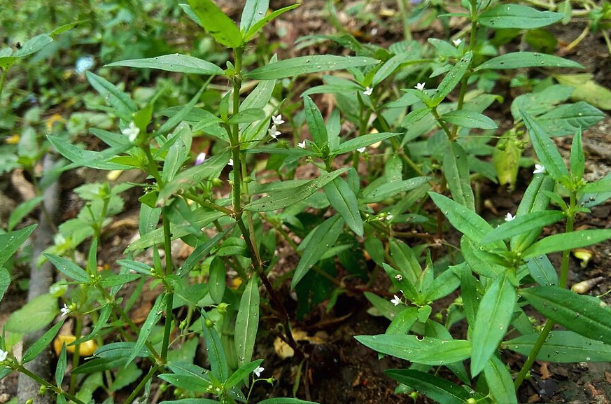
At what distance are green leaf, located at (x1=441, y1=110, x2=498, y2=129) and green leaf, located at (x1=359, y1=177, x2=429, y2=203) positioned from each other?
0.79 feet

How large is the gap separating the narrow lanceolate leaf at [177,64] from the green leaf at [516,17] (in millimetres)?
1052

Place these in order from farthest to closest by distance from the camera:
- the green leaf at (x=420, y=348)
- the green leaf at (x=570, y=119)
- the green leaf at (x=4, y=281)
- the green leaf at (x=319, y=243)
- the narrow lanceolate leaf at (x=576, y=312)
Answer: the green leaf at (x=570, y=119) → the green leaf at (x=319, y=243) → the green leaf at (x=4, y=281) → the green leaf at (x=420, y=348) → the narrow lanceolate leaf at (x=576, y=312)

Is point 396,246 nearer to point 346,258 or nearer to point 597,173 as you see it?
point 346,258

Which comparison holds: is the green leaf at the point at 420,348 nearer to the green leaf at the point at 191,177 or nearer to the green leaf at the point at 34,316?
the green leaf at the point at 191,177

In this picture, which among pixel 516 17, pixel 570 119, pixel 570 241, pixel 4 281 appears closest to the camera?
pixel 570 241

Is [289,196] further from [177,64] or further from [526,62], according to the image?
[526,62]

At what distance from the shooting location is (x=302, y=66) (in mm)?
1504

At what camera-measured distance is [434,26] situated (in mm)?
3645

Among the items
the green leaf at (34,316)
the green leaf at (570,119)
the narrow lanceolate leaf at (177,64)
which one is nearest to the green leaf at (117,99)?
the narrow lanceolate leaf at (177,64)

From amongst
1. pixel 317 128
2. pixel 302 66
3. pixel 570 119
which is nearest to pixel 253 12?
pixel 302 66

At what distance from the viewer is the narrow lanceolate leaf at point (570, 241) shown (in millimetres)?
A: 1137

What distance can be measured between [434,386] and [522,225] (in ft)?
1.91

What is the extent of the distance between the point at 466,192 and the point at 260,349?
46.9 inches

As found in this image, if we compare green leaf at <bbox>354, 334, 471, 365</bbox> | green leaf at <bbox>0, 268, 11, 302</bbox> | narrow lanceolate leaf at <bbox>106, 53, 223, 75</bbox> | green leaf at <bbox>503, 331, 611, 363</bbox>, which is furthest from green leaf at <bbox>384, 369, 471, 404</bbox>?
green leaf at <bbox>0, 268, 11, 302</bbox>
